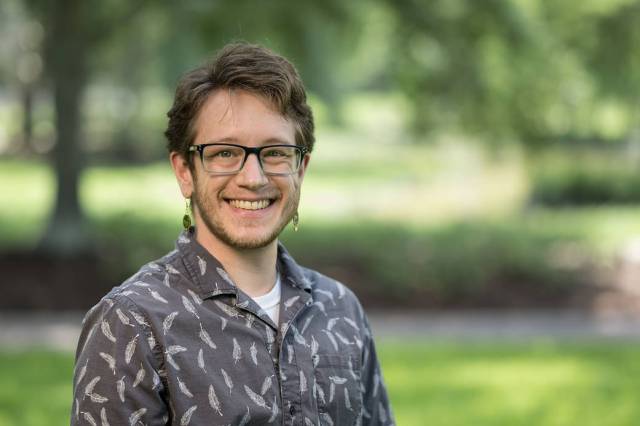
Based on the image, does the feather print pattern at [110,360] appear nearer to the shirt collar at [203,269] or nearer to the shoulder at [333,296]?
the shirt collar at [203,269]

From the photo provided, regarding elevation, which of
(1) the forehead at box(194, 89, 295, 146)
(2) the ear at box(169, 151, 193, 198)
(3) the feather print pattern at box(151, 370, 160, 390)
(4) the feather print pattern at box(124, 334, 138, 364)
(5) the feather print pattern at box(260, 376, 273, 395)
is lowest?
(5) the feather print pattern at box(260, 376, 273, 395)

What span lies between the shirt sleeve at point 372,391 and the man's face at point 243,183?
16.7 inches

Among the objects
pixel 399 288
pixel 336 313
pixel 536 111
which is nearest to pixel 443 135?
pixel 536 111

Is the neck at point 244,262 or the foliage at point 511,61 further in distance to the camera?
the foliage at point 511,61

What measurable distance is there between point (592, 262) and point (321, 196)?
39.0 feet

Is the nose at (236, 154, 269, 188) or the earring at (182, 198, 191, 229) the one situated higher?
the nose at (236, 154, 269, 188)

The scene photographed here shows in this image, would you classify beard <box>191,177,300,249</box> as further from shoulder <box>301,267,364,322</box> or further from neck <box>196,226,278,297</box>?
shoulder <box>301,267,364,322</box>

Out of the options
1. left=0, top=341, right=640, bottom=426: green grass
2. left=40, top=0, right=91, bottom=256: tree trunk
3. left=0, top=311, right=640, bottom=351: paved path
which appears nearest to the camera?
left=0, top=341, right=640, bottom=426: green grass

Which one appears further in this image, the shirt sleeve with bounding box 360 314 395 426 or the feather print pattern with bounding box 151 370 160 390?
the shirt sleeve with bounding box 360 314 395 426

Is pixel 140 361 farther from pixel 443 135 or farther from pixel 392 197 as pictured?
pixel 392 197

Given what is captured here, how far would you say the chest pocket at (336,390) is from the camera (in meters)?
2.34

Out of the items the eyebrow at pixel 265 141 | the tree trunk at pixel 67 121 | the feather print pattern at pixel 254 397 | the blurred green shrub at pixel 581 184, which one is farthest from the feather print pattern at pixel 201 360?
the blurred green shrub at pixel 581 184

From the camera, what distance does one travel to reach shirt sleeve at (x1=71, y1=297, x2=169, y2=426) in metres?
2.09

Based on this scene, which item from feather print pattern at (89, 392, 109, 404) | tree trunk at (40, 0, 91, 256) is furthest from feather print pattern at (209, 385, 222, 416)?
tree trunk at (40, 0, 91, 256)
